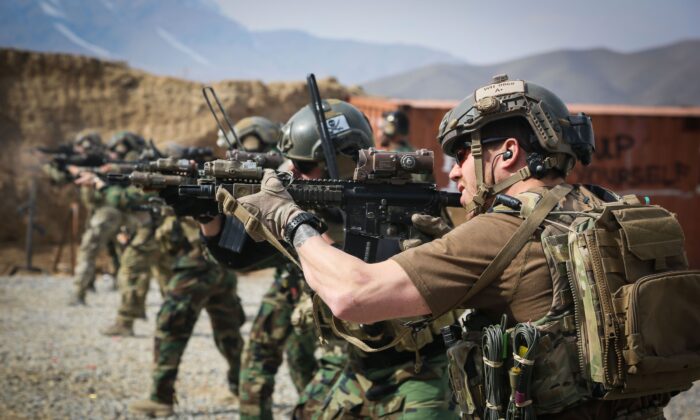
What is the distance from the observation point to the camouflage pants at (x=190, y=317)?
6.23 metres

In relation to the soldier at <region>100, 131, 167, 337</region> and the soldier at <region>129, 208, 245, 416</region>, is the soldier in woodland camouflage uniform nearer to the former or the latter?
the soldier at <region>100, 131, 167, 337</region>

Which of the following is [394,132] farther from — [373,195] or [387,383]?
[373,195]

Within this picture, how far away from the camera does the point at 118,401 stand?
689cm

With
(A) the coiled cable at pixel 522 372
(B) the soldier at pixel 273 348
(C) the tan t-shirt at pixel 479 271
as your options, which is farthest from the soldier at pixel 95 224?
(A) the coiled cable at pixel 522 372

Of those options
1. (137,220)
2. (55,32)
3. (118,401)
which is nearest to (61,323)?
(137,220)

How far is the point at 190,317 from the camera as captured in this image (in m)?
6.30

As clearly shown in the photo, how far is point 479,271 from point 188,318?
437 cm

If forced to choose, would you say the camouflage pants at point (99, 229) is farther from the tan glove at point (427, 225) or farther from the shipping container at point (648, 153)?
the tan glove at point (427, 225)

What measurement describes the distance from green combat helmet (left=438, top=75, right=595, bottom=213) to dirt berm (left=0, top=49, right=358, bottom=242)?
53.8 ft

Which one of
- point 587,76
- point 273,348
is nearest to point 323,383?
point 273,348

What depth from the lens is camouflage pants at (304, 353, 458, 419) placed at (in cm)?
351

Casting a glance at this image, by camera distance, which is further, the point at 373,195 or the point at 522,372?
the point at 373,195

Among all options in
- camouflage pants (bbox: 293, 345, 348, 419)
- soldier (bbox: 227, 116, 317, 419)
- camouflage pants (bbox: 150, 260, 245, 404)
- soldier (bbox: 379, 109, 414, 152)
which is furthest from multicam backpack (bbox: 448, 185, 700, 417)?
soldier (bbox: 379, 109, 414, 152)

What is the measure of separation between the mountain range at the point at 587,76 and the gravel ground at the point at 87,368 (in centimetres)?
4022
